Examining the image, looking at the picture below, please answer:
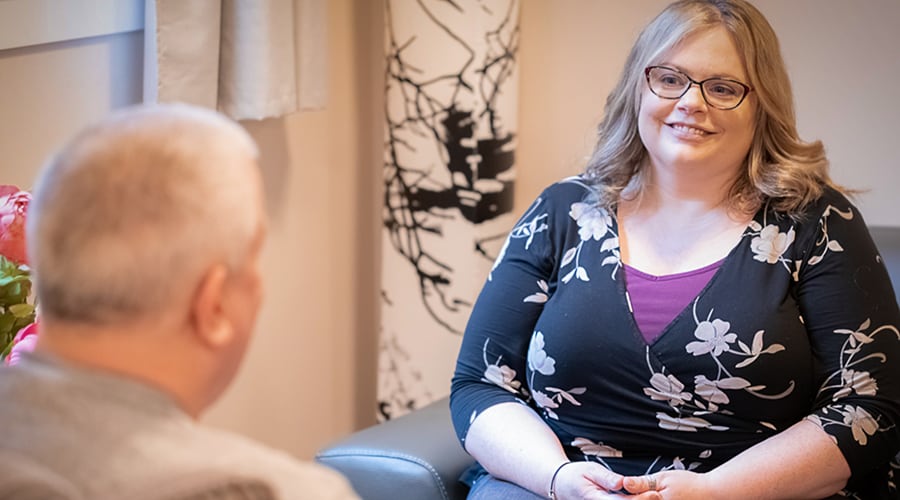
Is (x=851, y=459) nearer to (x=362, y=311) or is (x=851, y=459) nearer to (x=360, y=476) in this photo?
(x=360, y=476)

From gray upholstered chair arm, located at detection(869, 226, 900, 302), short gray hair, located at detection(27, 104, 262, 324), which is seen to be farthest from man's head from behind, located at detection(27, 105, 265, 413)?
gray upholstered chair arm, located at detection(869, 226, 900, 302)

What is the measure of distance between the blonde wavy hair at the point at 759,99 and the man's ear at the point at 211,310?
46.6 inches

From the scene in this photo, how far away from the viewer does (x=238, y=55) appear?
81.0 inches

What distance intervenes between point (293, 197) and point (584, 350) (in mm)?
947

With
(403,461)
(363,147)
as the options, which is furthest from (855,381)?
(363,147)

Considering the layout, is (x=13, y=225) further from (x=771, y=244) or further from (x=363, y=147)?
(x=363, y=147)

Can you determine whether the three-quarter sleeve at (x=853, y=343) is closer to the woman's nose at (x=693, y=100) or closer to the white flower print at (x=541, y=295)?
the woman's nose at (x=693, y=100)

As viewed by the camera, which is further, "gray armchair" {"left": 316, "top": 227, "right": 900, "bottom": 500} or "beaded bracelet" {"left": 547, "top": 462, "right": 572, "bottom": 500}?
"gray armchair" {"left": 316, "top": 227, "right": 900, "bottom": 500}

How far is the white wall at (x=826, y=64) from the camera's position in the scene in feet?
7.61

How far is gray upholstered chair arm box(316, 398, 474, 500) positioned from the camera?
1.84m

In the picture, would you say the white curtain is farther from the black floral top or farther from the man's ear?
the man's ear

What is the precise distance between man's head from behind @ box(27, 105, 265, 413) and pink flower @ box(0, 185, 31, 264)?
0.43 meters

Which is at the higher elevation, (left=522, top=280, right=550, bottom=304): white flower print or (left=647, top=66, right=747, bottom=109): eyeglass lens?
(left=647, top=66, right=747, bottom=109): eyeglass lens

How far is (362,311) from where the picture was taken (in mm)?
2826
